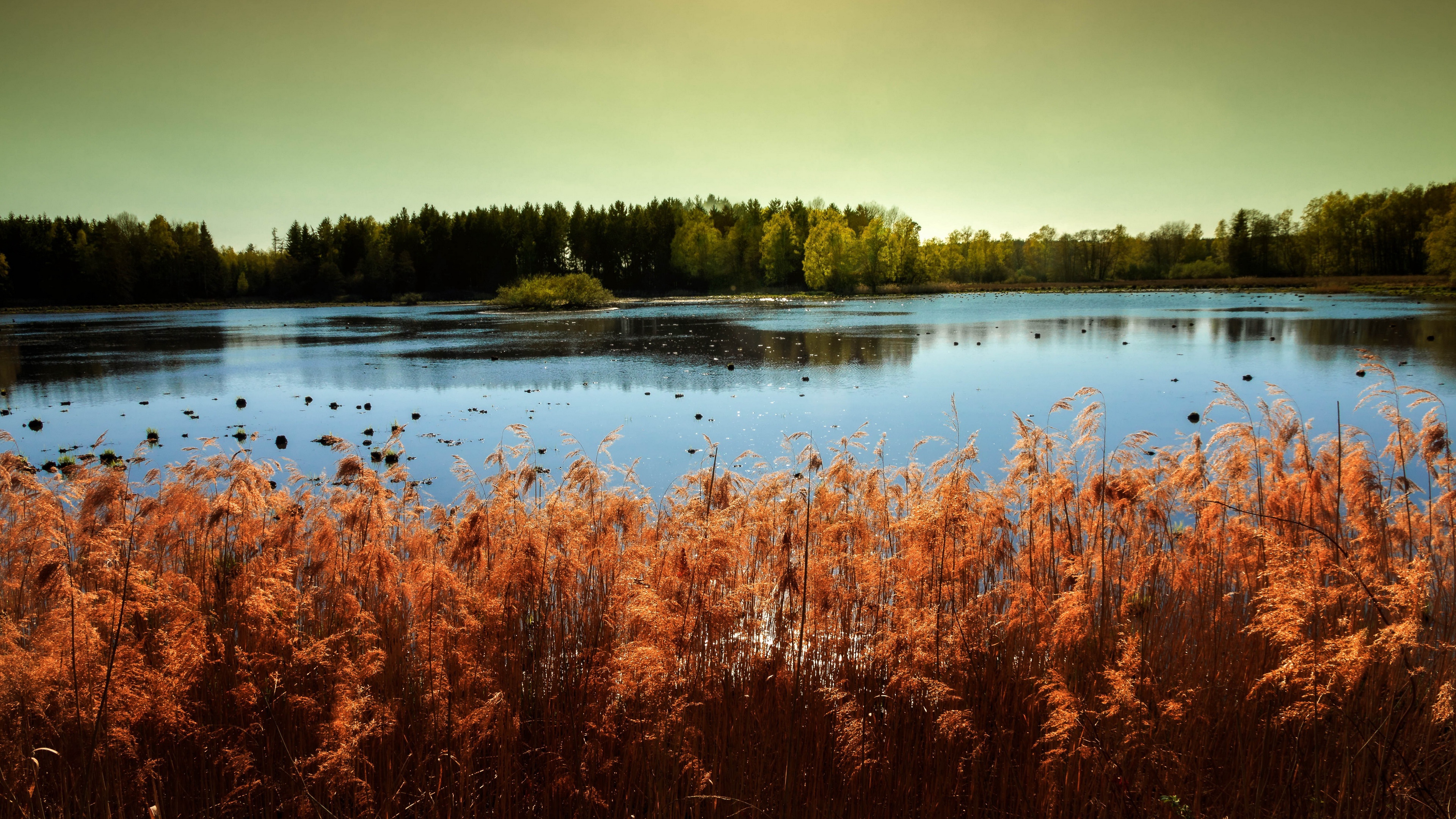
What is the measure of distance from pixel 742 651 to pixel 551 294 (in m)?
60.7

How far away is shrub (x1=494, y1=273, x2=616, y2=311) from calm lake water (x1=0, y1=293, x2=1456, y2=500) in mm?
19795

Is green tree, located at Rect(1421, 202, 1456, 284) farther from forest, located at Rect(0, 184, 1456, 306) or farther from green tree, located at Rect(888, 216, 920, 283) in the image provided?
green tree, located at Rect(888, 216, 920, 283)

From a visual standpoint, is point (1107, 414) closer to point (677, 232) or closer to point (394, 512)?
point (394, 512)

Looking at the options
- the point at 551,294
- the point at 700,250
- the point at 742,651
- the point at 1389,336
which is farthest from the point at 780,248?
the point at 742,651

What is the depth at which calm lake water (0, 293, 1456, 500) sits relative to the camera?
13.2 m

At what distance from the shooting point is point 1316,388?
1666 centimetres

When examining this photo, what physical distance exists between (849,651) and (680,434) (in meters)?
9.23

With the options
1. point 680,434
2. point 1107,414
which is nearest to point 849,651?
point 680,434

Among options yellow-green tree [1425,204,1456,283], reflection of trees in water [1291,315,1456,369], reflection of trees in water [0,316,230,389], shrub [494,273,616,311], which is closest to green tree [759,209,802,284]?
shrub [494,273,616,311]


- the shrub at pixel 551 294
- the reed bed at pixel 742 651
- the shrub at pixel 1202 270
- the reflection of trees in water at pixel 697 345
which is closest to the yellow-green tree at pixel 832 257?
the shrub at pixel 551 294

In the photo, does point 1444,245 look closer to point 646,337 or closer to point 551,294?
point 646,337

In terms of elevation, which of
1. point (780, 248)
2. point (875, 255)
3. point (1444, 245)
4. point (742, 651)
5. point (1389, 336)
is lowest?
point (742, 651)

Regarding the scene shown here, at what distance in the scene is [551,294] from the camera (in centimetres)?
6206

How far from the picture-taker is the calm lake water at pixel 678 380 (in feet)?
43.4
